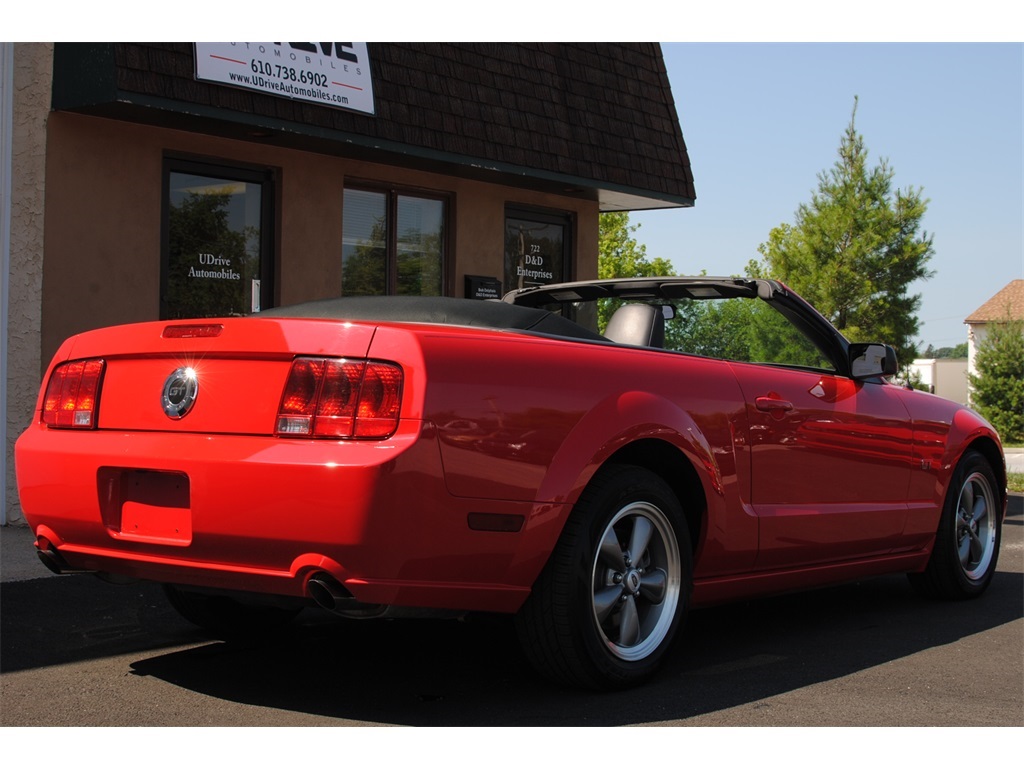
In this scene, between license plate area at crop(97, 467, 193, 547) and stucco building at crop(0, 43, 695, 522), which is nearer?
license plate area at crop(97, 467, 193, 547)

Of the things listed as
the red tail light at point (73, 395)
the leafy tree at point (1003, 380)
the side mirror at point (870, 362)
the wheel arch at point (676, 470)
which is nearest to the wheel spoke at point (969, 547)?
the side mirror at point (870, 362)

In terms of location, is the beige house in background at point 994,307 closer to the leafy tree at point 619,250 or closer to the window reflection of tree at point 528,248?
the leafy tree at point 619,250

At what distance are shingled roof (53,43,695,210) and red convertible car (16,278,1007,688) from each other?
4.48m

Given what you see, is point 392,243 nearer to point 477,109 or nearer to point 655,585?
point 477,109

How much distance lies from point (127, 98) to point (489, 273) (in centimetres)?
481

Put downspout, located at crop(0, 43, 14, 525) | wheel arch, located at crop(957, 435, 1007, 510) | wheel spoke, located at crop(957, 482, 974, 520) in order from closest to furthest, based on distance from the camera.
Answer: wheel spoke, located at crop(957, 482, 974, 520) → wheel arch, located at crop(957, 435, 1007, 510) → downspout, located at crop(0, 43, 14, 525)

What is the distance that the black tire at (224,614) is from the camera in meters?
4.96

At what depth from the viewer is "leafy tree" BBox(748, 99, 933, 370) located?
142 feet

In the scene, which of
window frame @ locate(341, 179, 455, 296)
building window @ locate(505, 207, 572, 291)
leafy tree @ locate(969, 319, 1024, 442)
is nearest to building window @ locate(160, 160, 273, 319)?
window frame @ locate(341, 179, 455, 296)

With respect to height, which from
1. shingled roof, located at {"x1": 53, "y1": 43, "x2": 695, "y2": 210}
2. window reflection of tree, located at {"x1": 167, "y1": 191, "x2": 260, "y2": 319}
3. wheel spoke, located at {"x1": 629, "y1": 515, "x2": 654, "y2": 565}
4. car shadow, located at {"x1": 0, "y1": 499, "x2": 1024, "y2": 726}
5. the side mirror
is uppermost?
shingled roof, located at {"x1": 53, "y1": 43, "x2": 695, "y2": 210}

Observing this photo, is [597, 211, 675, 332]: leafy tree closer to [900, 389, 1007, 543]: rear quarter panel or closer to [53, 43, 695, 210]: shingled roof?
[53, 43, 695, 210]: shingled roof

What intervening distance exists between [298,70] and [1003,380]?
108 feet

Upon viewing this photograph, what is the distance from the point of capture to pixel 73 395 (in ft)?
14.2

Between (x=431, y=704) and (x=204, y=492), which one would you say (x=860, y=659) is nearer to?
(x=431, y=704)
